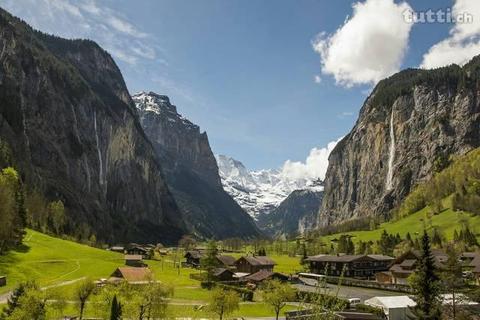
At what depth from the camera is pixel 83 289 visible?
191ft

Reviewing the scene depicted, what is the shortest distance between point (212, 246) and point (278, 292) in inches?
1792

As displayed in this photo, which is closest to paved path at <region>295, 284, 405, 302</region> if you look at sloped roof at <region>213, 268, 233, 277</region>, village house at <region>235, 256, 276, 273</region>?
sloped roof at <region>213, 268, 233, 277</region>

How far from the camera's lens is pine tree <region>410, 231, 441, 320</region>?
2039 inches

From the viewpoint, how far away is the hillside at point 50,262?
84.8 m

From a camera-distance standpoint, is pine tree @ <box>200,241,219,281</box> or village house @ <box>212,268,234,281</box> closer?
pine tree @ <box>200,241,219,281</box>

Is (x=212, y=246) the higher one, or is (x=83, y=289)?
(x=212, y=246)

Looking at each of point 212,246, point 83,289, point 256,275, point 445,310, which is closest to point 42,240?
point 212,246

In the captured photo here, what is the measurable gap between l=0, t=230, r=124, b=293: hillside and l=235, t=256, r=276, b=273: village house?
1329 inches

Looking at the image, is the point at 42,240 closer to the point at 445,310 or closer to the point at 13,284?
the point at 13,284

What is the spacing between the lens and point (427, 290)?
175 ft

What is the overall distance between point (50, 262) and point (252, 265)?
56.3 meters

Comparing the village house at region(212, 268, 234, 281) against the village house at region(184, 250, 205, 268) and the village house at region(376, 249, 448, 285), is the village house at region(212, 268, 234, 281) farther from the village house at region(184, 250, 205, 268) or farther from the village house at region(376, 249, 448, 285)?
the village house at region(376, 249, 448, 285)

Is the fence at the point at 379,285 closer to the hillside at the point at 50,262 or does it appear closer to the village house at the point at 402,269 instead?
the village house at the point at 402,269

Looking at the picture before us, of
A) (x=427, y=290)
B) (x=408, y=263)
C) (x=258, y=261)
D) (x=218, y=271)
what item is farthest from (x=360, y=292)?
(x=427, y=290)
